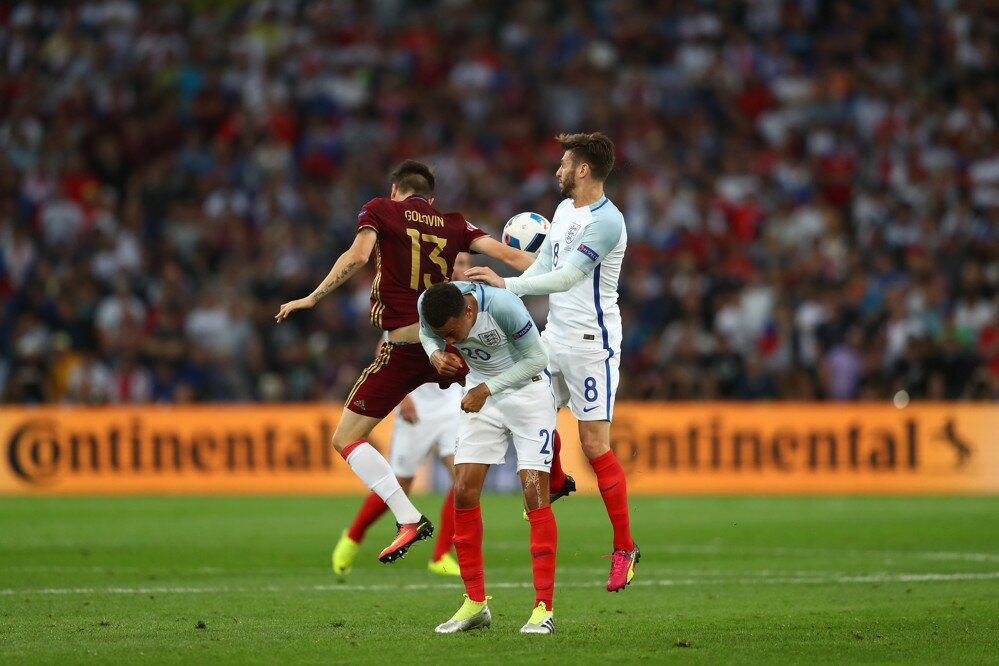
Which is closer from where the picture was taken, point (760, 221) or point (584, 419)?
point (584, 419)

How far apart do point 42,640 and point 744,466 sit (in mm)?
14294

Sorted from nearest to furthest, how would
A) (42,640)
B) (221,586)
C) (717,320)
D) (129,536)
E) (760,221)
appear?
(42,640) < (221,586) < (129,536) < (717,320) < (760,221)

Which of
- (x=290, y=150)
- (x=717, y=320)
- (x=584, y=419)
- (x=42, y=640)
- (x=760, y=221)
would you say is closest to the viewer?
(x=42, y=640)

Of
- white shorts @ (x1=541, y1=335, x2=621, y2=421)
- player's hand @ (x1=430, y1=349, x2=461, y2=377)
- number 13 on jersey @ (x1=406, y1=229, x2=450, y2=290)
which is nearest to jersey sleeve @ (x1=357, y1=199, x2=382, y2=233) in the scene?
number 13 on jersey @ (x1=406, y1=229, x2=450, y2=290)

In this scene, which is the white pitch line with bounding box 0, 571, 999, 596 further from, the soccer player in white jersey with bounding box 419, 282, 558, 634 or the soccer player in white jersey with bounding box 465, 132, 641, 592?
the soccer player in white jersey with bounding box 419, 282, 558, 634

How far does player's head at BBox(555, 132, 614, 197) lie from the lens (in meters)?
9.84

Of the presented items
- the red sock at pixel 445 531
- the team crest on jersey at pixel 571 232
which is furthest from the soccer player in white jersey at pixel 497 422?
the red sock at pixel 445 531

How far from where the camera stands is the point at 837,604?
404 inches

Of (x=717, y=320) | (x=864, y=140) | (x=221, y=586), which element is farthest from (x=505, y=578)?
(x=864, y=140)

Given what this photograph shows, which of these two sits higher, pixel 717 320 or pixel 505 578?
pixel 717 320

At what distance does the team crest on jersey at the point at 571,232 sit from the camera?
9.85 m

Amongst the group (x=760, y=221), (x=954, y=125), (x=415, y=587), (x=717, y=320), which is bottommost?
(x=415, y=587)

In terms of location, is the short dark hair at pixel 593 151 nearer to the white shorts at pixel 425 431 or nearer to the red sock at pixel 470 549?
the red sock at pixel 470 549

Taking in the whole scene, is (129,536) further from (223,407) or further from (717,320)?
(717,320)
